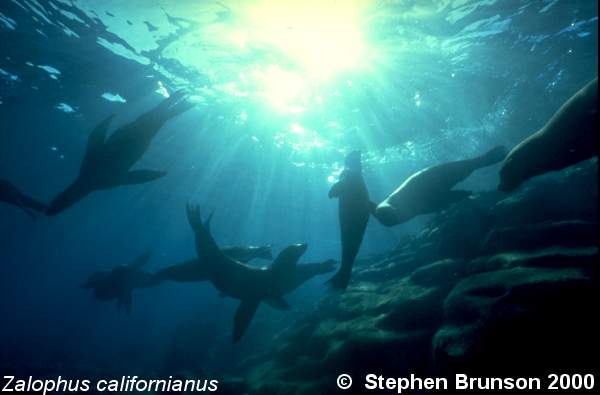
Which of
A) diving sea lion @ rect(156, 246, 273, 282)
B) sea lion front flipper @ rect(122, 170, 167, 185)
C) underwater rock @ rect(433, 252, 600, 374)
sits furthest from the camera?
diving sea lion @ rect(156, 246, 273, 282)

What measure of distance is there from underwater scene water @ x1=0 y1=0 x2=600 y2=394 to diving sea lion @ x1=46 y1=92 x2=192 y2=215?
0.10 ft

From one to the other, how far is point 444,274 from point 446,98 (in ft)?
36.5

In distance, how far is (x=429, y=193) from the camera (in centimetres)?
630

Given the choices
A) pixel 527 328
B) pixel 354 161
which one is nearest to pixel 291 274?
pixel 354 161

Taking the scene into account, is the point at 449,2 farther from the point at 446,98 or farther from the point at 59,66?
the point at 59,66

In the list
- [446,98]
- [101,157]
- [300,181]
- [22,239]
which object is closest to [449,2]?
[446,98]

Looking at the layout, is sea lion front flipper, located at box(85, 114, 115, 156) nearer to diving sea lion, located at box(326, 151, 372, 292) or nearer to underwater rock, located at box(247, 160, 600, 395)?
diving sea lion, located at box(326, 151, 372, 292)

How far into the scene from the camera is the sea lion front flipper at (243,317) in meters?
7.91

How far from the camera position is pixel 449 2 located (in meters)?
12.2

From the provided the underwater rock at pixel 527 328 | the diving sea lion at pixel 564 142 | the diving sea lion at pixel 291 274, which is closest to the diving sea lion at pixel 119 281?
the diving sea lion at pixel 291 274

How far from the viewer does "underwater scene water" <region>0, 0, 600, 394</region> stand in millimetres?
6043

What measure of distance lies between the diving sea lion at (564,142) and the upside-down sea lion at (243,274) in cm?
419

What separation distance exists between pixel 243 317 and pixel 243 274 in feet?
3.05

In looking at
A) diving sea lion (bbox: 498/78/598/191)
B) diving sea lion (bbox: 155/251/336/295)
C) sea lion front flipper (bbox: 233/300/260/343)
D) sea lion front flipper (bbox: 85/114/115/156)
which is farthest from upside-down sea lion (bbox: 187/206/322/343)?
diving sea lion (bbox: 498/78/598/191)
